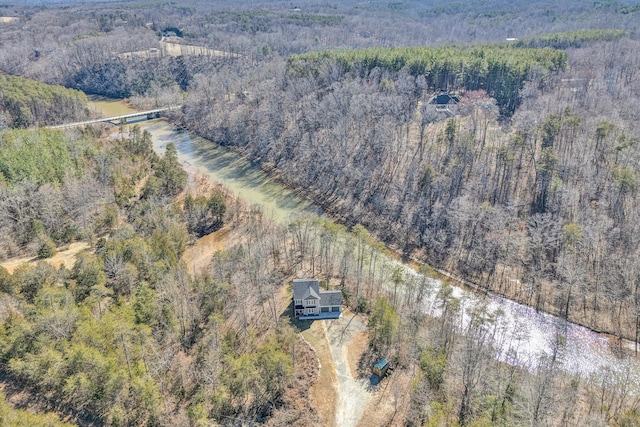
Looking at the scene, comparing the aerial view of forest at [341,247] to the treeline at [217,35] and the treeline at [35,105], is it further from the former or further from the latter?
the treeline at [217,35]

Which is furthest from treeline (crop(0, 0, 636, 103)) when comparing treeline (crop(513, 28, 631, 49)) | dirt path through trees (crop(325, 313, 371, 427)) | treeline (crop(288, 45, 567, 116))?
dirt path through trees (crop(325, 313, 371, 427))

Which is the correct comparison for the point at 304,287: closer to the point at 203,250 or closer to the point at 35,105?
the point at 203,250

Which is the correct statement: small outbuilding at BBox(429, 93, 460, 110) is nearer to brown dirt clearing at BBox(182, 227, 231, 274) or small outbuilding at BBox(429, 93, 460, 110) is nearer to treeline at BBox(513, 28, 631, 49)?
treeline at BBox(513, 28, 631, 49)

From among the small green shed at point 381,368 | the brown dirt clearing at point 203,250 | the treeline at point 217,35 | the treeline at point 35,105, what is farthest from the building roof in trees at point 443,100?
the treeline at point 35,105

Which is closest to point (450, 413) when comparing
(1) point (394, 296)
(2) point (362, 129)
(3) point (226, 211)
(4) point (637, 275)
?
(1) point (394, 296)

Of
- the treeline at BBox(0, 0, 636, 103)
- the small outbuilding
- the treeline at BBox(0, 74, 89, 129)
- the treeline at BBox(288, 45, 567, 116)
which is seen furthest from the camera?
the treeline at BBox(0, 0, 636, 103)

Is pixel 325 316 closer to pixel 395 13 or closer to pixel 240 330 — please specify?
pixel 240 330

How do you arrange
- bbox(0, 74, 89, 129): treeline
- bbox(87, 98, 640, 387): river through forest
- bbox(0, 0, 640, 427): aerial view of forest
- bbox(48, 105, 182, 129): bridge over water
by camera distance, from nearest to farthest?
bbox(0, 0, 640, 427): aerial view of forest < bbox(87, 98, 640, 387): river through forest < bbox(0, 74, 89, 129): treeline < bbox(48, 105, 182, 129): bridge over water
